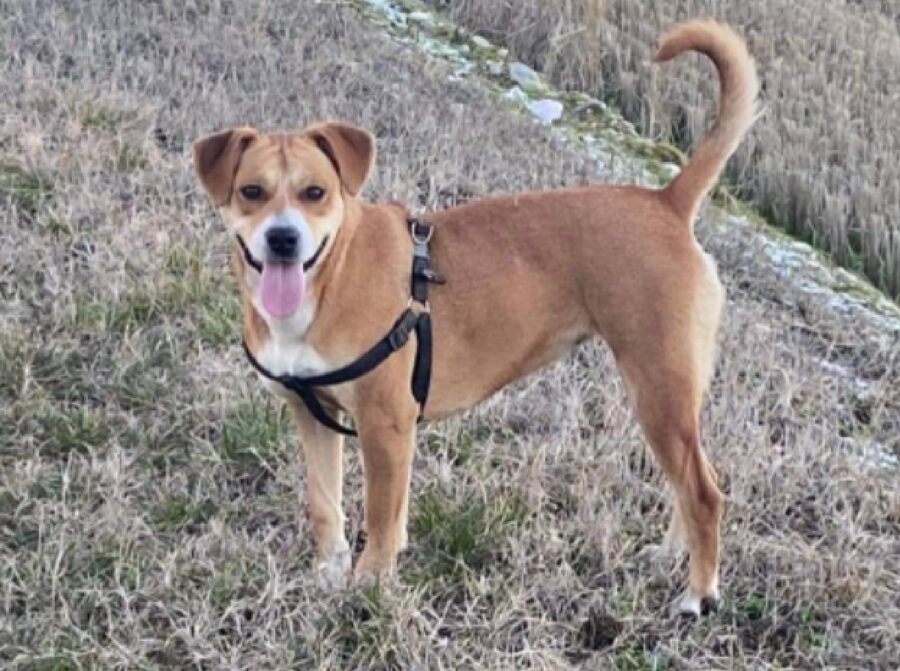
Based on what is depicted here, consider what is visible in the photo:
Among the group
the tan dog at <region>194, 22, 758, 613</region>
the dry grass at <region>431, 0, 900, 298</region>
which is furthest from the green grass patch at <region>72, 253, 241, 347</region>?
the dry grass at <region>431, 0, 900, 298</region>

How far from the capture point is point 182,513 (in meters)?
4.64

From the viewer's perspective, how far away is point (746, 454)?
16.9 feet

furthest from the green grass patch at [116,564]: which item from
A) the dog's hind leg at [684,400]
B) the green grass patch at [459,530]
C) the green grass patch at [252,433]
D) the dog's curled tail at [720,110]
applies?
the dog's curled tail at [720,110]

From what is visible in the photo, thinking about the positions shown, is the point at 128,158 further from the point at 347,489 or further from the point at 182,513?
the point at 182,513

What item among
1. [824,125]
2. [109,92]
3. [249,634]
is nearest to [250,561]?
[249,634]

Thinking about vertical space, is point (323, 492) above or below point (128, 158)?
above

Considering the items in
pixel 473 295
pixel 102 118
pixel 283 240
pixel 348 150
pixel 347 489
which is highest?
pixel 348 150

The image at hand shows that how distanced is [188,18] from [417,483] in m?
6.45

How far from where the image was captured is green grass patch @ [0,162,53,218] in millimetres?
6652

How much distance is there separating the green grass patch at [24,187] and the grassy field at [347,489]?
20 mm

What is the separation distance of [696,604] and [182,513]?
1713mm

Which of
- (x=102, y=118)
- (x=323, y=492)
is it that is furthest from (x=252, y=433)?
(x=102, y=118)

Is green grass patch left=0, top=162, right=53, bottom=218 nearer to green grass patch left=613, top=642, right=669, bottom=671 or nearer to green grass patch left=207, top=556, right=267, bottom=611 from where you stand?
green grass patch left=207, top=556, right=267, bottom=611

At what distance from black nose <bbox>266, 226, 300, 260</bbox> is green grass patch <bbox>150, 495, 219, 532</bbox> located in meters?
1.16
